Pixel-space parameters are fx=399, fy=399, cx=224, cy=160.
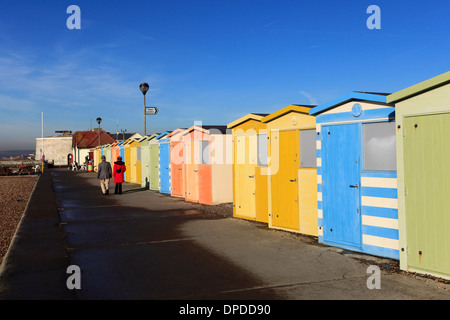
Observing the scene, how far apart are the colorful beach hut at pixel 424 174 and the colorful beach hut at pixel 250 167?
14.5 ft

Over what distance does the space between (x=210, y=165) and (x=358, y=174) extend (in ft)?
22.6

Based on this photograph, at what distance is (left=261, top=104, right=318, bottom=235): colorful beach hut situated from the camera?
822 cm

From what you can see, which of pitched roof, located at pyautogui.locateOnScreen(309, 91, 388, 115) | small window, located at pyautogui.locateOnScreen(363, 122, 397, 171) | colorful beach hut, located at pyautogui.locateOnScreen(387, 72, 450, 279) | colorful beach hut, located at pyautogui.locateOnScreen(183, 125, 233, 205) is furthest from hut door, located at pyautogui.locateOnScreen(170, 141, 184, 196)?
colorful beach hut, located at pyautogui.locateOnScreen(387, 72, 450, 279)

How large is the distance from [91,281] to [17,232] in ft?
14.7

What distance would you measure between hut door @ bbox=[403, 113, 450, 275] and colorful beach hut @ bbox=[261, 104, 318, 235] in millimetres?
→ 2496

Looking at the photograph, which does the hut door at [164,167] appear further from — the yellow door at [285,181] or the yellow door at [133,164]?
the yellow door at [285,181]

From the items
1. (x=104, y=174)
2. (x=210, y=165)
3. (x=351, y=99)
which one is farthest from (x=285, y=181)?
(x=104, y=174)

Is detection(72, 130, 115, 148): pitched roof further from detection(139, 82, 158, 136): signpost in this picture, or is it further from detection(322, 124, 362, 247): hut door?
detection(322, 124, 362, 247): hut door

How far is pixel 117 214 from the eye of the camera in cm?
1157

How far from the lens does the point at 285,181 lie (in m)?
8.84

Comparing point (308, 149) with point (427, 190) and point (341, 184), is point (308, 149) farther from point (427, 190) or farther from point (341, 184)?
point (427, 190)
